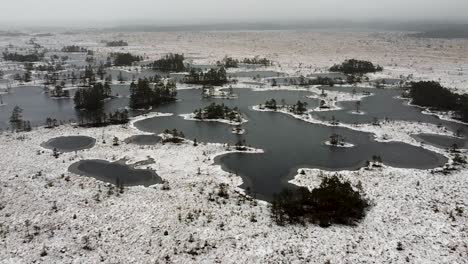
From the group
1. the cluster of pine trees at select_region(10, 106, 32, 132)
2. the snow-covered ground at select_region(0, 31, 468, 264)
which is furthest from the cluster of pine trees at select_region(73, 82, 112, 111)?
the snow-covered ground at select_region(0, 31, 468, 264)

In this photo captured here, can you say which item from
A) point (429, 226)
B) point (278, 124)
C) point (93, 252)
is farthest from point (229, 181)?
point (278, 124)

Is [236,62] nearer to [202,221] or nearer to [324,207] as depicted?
[324,207]

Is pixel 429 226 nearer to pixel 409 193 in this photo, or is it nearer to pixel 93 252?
pixel 409 193

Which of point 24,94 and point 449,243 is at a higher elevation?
point 24,94

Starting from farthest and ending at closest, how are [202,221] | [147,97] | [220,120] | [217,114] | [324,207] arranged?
[147,97] → [217,114] → [220,120] → [324,207] → [202,221]

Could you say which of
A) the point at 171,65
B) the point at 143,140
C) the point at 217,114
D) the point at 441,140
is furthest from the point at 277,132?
the point at 171,65

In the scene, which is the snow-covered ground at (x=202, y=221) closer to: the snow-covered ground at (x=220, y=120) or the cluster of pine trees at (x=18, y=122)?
the cluster of pine trees at (x=18, y=122)

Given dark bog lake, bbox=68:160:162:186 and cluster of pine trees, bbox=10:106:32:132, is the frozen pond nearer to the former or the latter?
dark bog lake, bbox=68:160:162:186
